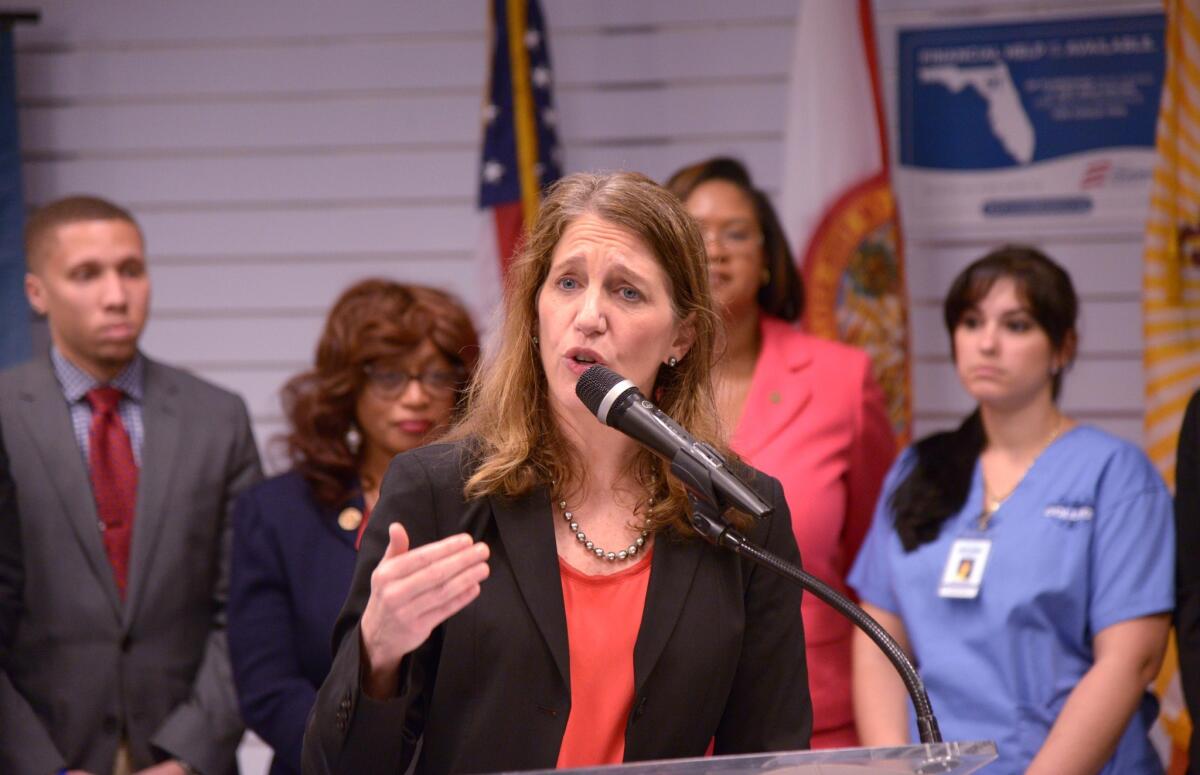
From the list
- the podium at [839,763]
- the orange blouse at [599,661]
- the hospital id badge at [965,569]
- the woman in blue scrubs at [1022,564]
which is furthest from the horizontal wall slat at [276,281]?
the podium at [839,763]

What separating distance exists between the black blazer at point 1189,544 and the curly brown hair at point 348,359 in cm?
152

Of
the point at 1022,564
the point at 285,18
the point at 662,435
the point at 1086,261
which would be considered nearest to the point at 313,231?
the point at 285,18

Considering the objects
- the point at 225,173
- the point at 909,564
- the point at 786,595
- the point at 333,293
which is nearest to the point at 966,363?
the point at 909,564

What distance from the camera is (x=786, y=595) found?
1938 millimetres

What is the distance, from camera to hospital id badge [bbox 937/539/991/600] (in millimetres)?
2824

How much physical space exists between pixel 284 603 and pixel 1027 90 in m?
2.79

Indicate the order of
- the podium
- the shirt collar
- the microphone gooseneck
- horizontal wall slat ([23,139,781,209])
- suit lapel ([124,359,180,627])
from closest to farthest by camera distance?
the podium, the microphone gooseneck, suit lapel ([124,359,180,627]), the shirt collar, horizontal wall slat ([23,139,781,209])

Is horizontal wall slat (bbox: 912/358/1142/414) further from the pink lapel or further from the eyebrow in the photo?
the eyebrow

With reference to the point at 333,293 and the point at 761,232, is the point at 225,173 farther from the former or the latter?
the point at 761,232

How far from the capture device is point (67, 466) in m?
3.04

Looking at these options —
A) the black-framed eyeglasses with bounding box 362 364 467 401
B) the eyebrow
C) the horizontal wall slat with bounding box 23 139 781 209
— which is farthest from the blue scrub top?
the horizontal wall slat with bounding box 23 139 781 209

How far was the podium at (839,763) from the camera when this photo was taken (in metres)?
1.42

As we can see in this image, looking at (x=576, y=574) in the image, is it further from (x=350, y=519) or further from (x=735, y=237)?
(x=735, y=237)

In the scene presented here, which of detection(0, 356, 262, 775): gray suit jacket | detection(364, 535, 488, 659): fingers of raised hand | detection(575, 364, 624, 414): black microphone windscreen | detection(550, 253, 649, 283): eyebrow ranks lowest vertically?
detection(0, 356, 262, 775): gray suit jacket
